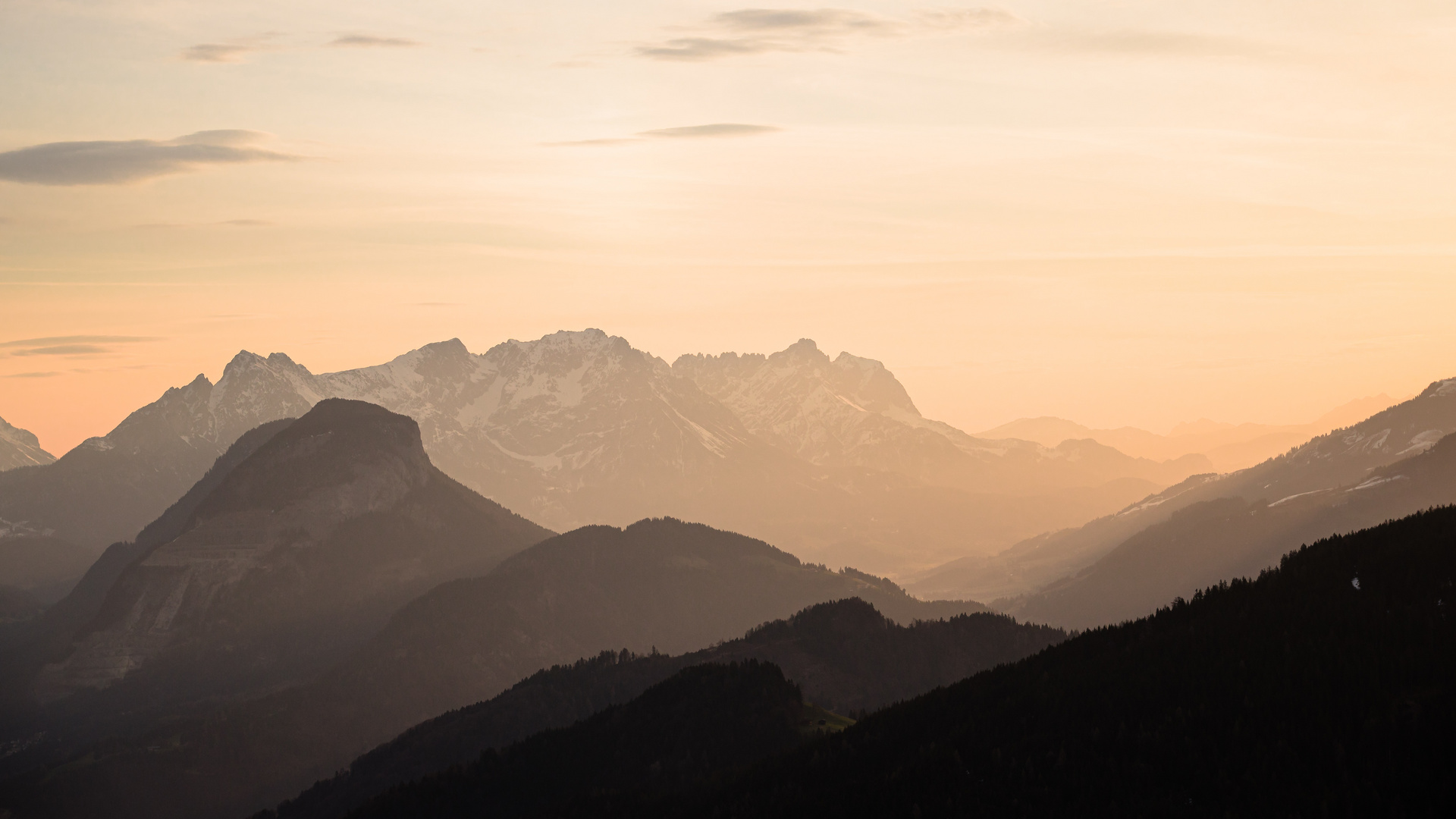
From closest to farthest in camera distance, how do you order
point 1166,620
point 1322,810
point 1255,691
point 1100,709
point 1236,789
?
point 1322,810 < point 1236,789 < point 1255,691 < point 1100,709 < point 1166,620

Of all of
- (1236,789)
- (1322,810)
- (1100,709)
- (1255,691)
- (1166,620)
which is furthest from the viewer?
(1166,620)

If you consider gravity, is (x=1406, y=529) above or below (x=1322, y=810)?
above

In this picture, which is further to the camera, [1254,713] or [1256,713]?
[1254,713]

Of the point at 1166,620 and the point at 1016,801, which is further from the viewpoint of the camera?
the point at 1166,620

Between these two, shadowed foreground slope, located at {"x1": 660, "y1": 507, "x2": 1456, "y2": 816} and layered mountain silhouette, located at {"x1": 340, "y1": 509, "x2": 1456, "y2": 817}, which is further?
layered mountain silhouette, located at {"x1": 340, "y1": 509, "x2": 1456, "y2": 817}

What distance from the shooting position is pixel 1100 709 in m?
176

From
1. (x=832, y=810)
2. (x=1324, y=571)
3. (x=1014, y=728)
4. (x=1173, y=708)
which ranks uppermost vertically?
(x=1324, y=571)

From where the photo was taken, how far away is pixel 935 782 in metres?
184

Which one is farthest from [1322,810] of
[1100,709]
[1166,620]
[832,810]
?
[832,810]

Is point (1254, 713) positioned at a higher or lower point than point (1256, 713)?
lower

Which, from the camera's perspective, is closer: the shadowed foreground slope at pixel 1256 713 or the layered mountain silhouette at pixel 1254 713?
the shadowed foreground slope at pixel 1256 713

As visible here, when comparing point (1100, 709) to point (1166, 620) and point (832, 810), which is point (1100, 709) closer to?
point (1166, 620)

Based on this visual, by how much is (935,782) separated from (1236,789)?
52896 mm

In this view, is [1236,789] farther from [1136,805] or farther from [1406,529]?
[1406,529]
